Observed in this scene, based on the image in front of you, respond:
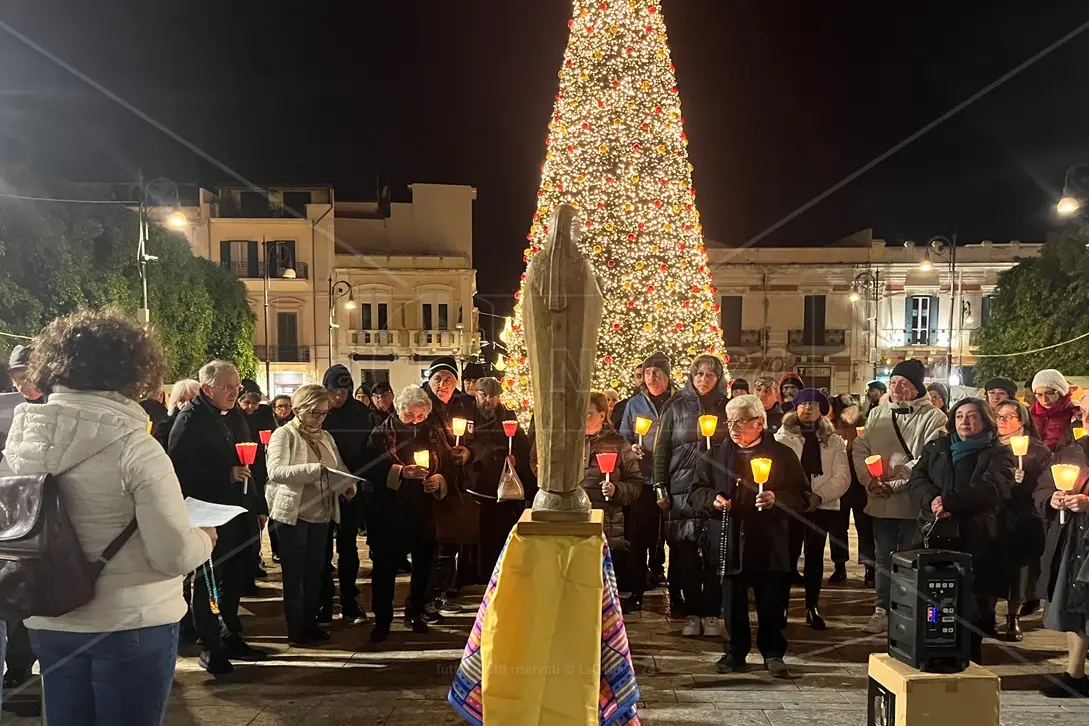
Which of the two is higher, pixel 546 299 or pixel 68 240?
pixel 68 240

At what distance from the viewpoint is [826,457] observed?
277 inches

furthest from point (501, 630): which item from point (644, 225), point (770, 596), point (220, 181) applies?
point (220, 181)

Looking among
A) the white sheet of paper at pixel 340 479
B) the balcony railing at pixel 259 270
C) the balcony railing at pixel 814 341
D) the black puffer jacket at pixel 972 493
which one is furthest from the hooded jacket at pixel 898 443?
the balcony railing at pixel 259 270

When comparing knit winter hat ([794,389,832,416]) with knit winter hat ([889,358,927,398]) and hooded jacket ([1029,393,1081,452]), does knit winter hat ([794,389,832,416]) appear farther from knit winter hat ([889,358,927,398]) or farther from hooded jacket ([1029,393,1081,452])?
hooded jacket ([1029,393,1081,452])

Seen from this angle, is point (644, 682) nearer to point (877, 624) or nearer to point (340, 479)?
point (877, 624)

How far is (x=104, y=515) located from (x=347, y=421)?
15.8 feet

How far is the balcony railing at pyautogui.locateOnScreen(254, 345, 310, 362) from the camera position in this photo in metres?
38.4

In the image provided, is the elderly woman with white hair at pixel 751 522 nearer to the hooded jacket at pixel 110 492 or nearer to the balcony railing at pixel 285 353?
the hooded jacket at pixel 110 492

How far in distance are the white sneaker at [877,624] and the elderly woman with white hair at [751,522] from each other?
1486 mm

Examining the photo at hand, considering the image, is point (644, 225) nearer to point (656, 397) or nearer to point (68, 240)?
point (656, 397)

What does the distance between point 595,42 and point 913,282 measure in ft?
97.9

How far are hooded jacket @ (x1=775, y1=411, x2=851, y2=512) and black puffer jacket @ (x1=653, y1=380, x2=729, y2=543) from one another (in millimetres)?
703

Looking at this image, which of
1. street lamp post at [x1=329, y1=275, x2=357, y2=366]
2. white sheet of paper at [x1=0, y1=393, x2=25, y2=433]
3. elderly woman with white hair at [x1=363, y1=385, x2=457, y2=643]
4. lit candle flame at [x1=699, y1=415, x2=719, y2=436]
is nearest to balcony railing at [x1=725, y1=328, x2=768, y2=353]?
street lamp post at [x1=329, y1=275, x2=357, y2=366]

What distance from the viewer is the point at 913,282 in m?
38.2
